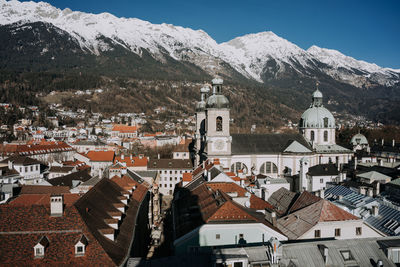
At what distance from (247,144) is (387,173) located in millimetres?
23024

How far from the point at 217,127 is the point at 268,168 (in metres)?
12.7

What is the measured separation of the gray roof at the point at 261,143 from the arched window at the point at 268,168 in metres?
2.20

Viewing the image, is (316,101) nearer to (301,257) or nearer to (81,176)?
(81,176)

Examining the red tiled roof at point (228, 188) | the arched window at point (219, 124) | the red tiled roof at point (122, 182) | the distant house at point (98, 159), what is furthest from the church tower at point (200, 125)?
the distant house at point (98, 159)

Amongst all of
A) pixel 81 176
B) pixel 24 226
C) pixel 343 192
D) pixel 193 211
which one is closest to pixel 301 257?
pixel 193 211

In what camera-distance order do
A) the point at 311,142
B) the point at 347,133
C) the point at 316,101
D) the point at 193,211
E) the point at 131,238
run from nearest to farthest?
the point at 131,238, the point at 193,211, the point at 311,142, the point at 316,101, the point at 347,133

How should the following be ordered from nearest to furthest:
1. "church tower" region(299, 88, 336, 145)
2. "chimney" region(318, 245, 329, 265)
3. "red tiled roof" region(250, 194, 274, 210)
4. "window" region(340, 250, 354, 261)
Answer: "chimney" region(318, 245, 329, 265) < "window" region(340, 250, 354, 261) < "red tiled roof" region(250, 194, 274, 210) < "church tower" region(299, 88, 336, 145)

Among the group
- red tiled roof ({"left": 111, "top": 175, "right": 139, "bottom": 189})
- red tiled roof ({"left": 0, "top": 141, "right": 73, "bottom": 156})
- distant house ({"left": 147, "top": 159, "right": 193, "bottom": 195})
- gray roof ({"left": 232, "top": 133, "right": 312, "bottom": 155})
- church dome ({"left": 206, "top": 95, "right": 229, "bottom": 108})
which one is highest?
church dome ({"left": 206, "top": 95, "right": 229, "bottom": 108})

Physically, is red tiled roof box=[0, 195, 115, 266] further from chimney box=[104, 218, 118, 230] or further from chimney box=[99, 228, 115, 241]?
chimney box=[104, 218, 118, 230]

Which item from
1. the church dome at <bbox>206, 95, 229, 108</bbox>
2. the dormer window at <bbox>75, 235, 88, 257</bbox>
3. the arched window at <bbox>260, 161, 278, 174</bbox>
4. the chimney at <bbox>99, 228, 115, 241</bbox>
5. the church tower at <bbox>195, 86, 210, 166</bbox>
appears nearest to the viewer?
the dormer window at <bbox>75, 235, 88, 257</bbox>

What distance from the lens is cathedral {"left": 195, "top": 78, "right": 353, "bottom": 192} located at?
2283 inches

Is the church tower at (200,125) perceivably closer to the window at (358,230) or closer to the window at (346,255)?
the window at (358,230)

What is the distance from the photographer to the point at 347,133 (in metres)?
123

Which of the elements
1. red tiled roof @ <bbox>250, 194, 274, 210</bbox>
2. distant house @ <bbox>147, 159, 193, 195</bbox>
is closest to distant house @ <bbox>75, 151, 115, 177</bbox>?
distant house @ <bbox>147, 159, 193, 195</bbox>
